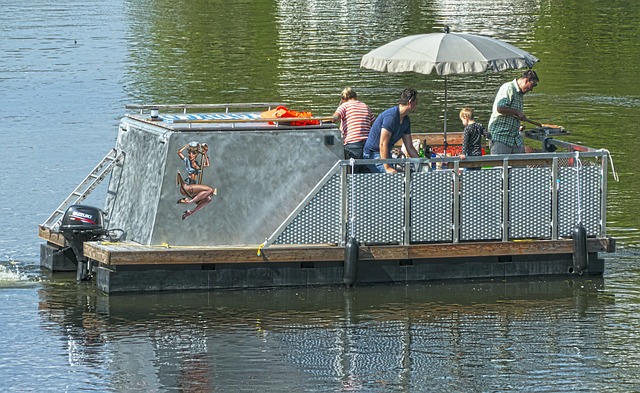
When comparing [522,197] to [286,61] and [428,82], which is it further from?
[286,61]

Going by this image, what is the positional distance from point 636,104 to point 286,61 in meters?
10.9

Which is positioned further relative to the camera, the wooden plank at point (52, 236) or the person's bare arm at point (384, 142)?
the wooden plank at point (52, 236)

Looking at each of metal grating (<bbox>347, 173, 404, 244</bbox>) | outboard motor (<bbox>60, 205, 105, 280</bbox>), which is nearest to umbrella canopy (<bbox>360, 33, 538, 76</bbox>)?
metal grating (<bbox>347, 173, 404, 244</bbox>)

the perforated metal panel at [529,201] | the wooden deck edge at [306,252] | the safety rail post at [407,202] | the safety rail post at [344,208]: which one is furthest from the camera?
the perforated metal panel at [529,201]

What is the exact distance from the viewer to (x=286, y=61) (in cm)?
3731

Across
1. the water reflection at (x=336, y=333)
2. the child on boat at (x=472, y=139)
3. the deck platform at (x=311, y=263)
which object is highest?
→ the child on boat at (x=472, y=139)

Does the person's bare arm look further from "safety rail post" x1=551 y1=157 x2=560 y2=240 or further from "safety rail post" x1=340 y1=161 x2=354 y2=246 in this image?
"safety rail post" x1=551 y1=157 x2=560 y2=240

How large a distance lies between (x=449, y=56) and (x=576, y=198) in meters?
2.06

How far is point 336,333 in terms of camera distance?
43.8 ft

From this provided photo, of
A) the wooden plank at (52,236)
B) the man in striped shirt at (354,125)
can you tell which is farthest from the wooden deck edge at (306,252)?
the man in striped shirt at (354,125)

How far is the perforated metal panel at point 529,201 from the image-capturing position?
14867 millimetres

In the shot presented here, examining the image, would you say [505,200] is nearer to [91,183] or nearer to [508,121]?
[508,121]

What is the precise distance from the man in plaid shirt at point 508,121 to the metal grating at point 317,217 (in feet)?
7.50

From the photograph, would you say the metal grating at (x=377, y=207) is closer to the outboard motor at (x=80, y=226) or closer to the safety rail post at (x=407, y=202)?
the safety rail post at (x=407, y=202)
